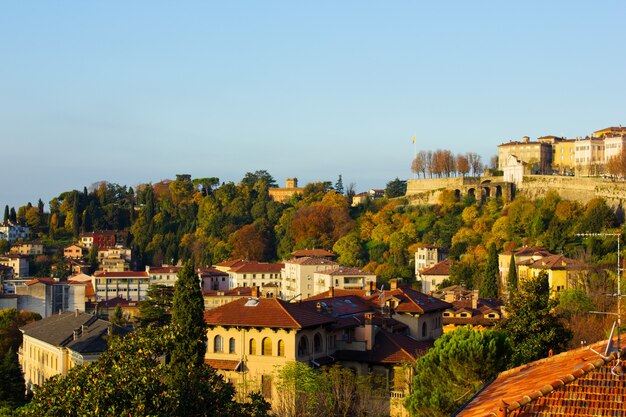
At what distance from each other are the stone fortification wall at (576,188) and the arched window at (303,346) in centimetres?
4844

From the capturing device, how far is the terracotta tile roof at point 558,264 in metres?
54.7

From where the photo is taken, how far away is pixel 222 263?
3730 inches

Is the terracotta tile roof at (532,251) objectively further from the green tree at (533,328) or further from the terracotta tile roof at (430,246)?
the green tree at (533,328)

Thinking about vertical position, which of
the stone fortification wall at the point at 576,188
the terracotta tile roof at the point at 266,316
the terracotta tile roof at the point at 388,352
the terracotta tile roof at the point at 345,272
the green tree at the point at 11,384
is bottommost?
the green tree at the point at 11,384

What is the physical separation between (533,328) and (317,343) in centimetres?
816

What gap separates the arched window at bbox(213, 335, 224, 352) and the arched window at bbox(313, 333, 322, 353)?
10.5 ft

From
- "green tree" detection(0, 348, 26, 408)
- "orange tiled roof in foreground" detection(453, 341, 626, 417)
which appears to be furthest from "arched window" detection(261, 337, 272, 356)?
"orange tiled roof in foreground" detection(453, 341, 626, 417)

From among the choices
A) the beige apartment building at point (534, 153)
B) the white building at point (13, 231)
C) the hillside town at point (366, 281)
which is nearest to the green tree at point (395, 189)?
the hillside town at point (366, 281)

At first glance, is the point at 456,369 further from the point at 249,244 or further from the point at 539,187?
the point at 249,244

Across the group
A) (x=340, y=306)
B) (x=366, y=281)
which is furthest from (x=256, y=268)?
(x=340, y=306)

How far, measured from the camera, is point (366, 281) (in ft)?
216

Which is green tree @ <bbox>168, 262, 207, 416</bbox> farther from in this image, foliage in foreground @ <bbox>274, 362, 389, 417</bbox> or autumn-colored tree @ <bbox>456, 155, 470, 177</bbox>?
autumn-colored tree @ <bbox>456, 155, 470, 177</bbox>

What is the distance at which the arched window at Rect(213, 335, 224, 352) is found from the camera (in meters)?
31.3

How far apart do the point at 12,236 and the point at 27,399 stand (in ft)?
298
